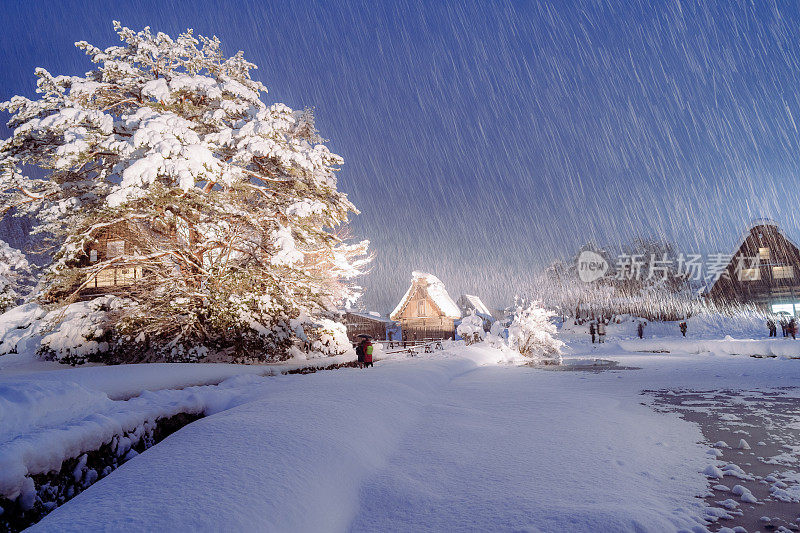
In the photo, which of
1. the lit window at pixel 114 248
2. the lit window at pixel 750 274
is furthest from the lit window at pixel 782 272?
the lit window at pixel 114 248

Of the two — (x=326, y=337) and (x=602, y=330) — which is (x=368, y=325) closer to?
(x=602, y=330)

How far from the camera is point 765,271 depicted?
3556 cm

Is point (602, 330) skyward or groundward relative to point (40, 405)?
groundward

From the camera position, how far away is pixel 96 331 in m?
12.6

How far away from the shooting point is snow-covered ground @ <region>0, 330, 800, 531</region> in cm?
287

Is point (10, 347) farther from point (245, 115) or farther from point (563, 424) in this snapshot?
point (563, 424)

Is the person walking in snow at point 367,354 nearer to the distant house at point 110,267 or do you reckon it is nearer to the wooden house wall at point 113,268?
the distant house at point 110,267

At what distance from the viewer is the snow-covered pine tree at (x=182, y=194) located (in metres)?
11.9

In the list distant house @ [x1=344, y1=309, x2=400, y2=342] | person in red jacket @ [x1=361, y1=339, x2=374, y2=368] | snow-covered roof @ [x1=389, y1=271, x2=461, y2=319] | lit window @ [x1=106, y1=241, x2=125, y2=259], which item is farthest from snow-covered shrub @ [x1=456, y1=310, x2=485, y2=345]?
lit window @ [x1=106, y1=241, x2=125, y2=259]

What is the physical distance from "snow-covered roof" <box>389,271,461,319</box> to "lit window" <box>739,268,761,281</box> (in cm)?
2557

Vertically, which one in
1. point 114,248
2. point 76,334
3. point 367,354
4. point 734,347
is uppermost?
point 114,248

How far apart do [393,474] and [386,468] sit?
0.23m

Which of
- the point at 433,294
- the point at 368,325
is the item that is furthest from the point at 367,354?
the point at 368,325

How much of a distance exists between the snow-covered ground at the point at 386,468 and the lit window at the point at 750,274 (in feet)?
129
